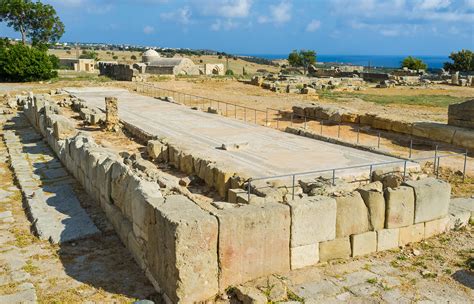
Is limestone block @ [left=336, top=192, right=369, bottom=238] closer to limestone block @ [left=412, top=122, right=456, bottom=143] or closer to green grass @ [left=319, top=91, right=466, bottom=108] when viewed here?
limestone block @ [left=412, top=122, right=456, bottom=143]

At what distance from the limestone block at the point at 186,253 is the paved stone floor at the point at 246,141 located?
20.2 ft

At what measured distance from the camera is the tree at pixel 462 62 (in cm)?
5531

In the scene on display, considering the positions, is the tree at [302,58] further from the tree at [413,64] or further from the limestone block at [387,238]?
the limestone block at [387,238]

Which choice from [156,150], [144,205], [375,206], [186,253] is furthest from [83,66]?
[186,253]

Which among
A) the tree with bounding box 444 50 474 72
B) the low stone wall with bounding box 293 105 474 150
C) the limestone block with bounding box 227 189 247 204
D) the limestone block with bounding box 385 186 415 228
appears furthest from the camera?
the tree with bounding box 444 50 474 72

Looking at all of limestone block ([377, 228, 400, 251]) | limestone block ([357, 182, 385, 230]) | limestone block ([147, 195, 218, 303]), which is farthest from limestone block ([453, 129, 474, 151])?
limestone block ([147, 195, 218, 303])

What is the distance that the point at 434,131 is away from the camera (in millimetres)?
17984

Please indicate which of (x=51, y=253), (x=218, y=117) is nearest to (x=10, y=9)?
(x=218, y=117)

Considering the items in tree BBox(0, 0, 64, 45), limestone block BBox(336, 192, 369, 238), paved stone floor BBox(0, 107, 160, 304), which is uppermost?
tree BBox(0, 0, 64, 45)

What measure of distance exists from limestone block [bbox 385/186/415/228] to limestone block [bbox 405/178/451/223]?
13 centimetres

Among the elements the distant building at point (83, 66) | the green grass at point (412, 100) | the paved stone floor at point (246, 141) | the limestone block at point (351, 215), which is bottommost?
the paved stone floor at point (246, 141)

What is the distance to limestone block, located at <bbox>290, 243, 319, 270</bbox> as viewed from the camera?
684 cm

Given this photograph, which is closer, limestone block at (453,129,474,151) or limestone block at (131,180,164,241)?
limestone block at (131,180,164,241)

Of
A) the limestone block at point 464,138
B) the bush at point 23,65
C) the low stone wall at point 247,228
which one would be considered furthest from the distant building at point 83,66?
the low stone wall at point 247,228
